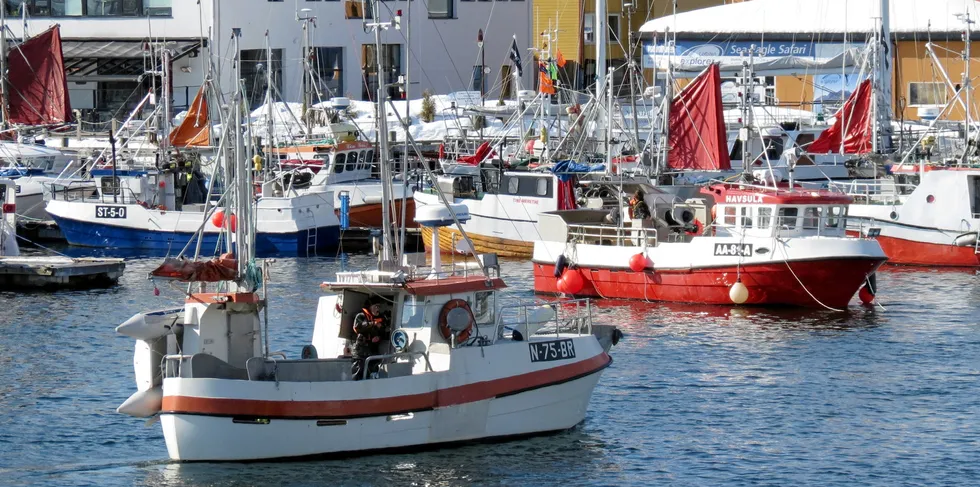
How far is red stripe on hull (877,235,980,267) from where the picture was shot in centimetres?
4516

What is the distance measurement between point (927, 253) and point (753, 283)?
10848mm

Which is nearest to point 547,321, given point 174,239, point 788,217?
point 788,217

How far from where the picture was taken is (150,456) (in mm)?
23031

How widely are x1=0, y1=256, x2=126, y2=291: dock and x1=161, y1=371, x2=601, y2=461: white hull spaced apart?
21.5 meters

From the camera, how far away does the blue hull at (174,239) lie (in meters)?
50.7

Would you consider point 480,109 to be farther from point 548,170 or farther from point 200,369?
point 200,369

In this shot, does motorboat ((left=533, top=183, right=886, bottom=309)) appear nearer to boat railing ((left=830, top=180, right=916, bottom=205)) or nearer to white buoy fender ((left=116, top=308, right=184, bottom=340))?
boat railing ((left=830, top=180, right=916, bottom=205))

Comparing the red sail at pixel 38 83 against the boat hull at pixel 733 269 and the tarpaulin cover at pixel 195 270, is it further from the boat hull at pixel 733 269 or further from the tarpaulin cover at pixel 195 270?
the tarpaulin cover at pixel 195 270

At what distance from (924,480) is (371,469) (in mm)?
7688

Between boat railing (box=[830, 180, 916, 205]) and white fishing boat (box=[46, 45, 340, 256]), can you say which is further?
white fishing boat (box=[46, 45, 340, 256])

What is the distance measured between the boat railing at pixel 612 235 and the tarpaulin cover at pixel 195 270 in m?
17.2

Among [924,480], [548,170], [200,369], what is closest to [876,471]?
[924,480]

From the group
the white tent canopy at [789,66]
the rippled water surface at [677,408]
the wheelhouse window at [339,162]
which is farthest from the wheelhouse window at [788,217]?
the white tent canopy at [789,66]

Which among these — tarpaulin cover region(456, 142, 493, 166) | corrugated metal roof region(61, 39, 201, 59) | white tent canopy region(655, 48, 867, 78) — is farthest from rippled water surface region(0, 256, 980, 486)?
corrugated metal roof region(61, 39, 201, 59)
